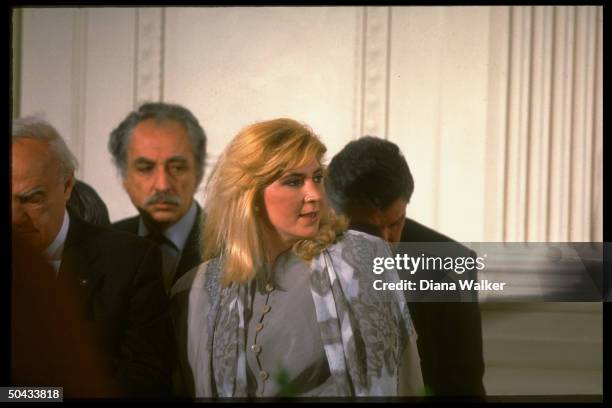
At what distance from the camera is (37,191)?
11.5 feet

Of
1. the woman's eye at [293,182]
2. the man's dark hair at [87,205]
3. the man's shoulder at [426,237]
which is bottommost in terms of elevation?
the man's shoulder at [426,237]

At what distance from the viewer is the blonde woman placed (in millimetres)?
3424

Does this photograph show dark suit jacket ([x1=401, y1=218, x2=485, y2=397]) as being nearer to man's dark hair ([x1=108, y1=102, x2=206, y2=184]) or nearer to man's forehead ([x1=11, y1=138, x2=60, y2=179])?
man's dark hair ([x1=108, y1=102, x2=206, y2=184])

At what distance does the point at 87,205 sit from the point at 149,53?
83cm

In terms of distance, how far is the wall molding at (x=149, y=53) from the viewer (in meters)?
3.53

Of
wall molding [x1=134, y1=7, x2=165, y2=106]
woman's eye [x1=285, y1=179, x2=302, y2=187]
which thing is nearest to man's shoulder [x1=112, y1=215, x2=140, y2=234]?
wall molding [x1=134, y1=7, x2=165, y2=106]

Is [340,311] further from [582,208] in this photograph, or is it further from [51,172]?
[51,172]

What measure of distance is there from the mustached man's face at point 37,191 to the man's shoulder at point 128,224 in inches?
10.9

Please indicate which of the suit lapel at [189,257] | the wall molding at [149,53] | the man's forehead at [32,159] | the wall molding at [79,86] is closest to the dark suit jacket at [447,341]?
the suit lapel at [189,257]

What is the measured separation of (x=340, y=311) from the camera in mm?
3441

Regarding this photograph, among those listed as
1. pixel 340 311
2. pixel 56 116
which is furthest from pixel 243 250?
pixel 56 116

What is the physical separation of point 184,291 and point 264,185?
Result: 0.69 meters

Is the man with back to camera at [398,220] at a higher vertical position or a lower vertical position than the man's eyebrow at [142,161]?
lower

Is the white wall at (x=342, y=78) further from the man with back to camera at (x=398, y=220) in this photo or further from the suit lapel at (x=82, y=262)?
the suit lapel at (x=82, y=262)
